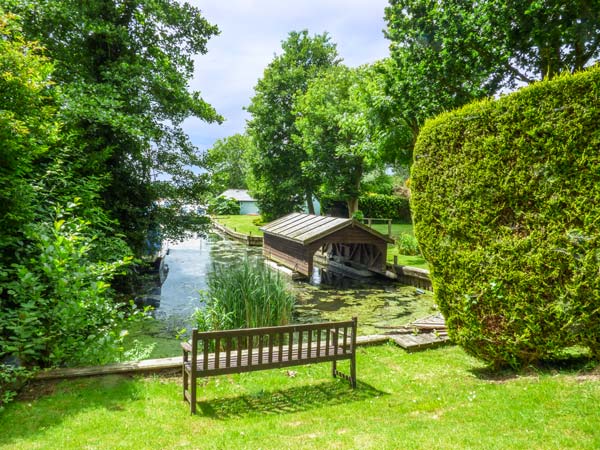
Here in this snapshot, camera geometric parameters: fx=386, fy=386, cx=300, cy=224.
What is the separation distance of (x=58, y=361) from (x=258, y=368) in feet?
10.5

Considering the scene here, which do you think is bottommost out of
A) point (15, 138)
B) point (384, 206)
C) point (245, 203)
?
point (15, 138)

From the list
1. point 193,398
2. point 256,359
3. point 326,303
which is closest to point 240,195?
point 326,303

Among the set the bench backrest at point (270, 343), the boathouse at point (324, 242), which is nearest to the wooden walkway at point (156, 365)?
the bench backrest at point (270, 343)

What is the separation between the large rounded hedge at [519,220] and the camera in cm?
469

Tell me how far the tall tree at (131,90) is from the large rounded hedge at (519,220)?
859 cm

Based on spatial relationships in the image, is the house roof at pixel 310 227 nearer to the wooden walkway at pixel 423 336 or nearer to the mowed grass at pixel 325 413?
the wooden walkway at pixel 423 336

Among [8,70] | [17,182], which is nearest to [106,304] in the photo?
[17,182]

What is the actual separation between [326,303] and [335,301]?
0.43 metres

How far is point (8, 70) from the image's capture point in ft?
18.4

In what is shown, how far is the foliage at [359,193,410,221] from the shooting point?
35656mm

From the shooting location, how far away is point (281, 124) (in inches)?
1357

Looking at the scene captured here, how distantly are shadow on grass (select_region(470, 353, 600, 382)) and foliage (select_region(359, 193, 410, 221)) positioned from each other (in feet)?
97.2

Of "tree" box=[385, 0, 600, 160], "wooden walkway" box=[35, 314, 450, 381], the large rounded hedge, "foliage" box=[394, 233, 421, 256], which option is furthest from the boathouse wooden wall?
the large rounded hedge

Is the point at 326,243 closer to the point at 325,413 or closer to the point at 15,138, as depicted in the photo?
the point at 325,413
